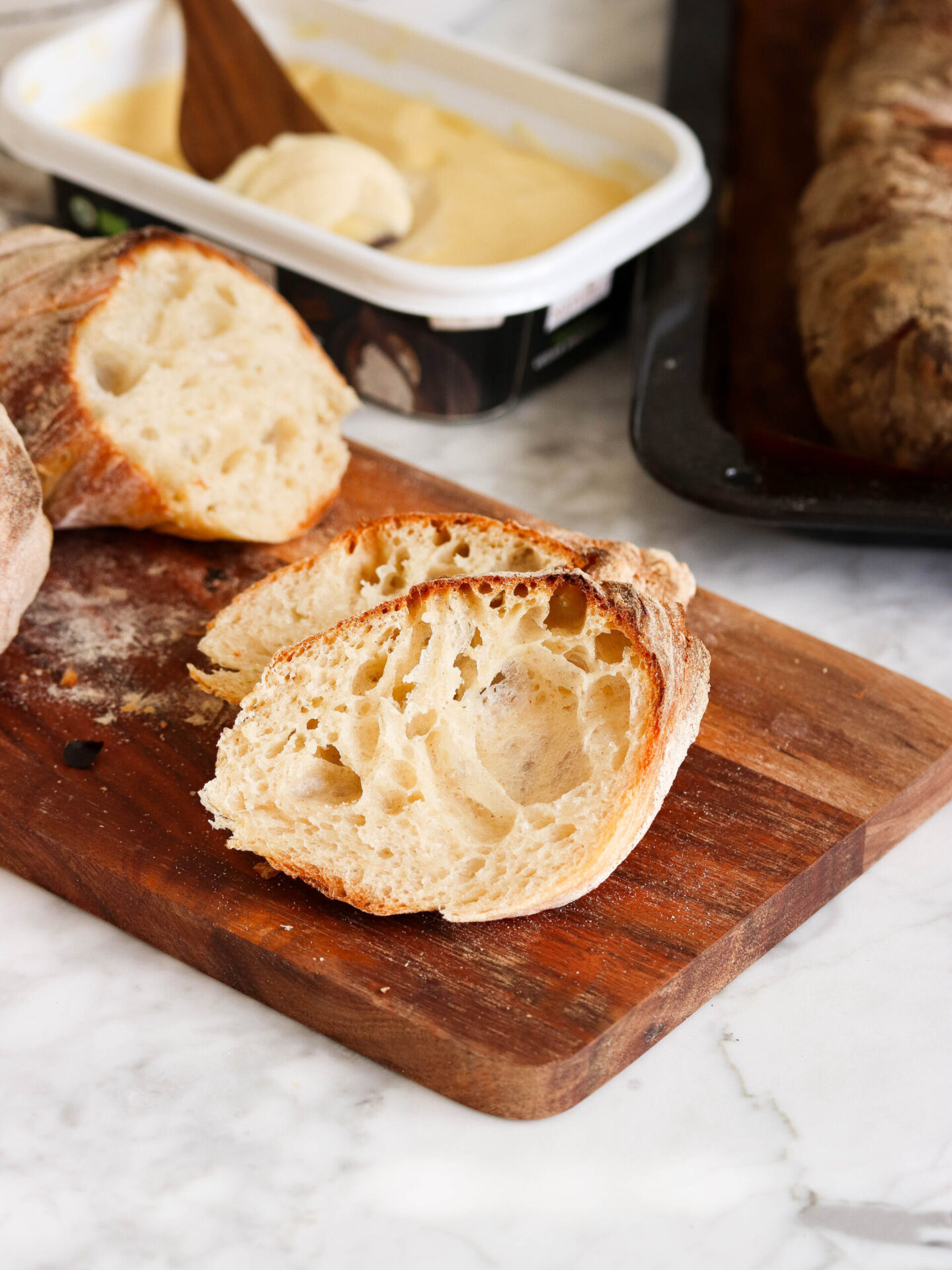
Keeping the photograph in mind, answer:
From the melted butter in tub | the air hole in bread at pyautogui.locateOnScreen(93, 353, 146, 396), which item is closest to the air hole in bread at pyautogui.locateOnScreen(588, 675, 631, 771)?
the air hole in bread at pyautogui.locateOnScreen(93, 353, 146, 396)

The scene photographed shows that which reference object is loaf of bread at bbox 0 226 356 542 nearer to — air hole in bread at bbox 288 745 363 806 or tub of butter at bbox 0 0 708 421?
tub of butter at bbox 0 0 708 421

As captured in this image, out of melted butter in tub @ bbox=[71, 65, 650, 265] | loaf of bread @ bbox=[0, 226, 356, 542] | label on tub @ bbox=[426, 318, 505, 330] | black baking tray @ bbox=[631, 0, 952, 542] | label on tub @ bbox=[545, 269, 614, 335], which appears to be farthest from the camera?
melted butter in tub @ bbox=[71, 65, 650, 265]

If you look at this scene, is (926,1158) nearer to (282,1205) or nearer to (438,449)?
(282,1205)

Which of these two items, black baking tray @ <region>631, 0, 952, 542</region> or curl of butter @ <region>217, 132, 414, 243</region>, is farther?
curl of butter @ <region>217, 132, 414, 243</region>

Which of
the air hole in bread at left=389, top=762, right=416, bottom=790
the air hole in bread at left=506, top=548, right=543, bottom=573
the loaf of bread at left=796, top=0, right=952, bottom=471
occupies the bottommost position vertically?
the air hole in bread at left=389, top=762, right=416, bottom=790

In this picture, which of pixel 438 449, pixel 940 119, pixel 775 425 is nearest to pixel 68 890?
pixel 438 449

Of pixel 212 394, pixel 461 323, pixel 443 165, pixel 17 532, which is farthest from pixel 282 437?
pixel 443 165
